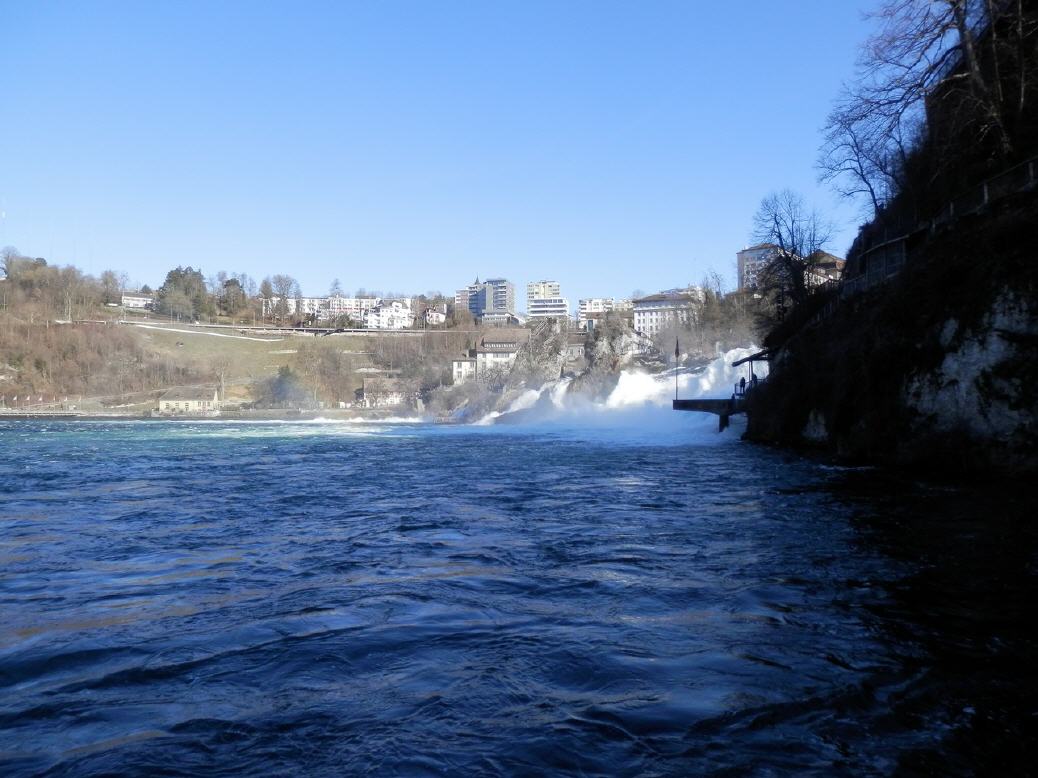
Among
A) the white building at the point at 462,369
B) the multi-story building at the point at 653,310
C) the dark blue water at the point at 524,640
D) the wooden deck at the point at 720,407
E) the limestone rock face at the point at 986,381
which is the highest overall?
the multi-story building at the point at 653,310

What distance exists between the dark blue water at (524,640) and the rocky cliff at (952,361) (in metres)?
4.38

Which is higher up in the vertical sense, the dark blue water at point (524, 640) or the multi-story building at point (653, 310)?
the multi-story building at point (653, 310)

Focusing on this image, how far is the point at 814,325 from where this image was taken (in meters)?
35.5

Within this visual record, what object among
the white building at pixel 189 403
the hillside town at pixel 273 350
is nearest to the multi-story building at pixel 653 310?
the hillside town at pixel 273 350

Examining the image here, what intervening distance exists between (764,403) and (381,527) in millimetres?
27358

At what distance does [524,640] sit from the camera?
21.6ft

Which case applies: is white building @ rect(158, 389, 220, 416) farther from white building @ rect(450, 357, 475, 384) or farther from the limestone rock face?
the limestone rock face

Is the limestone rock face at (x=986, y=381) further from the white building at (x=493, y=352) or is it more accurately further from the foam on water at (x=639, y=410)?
the white building at (x=493, y=352)

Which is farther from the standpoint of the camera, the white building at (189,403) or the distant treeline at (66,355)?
the distant treeline at (66,355)

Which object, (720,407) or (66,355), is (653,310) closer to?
(66,355)

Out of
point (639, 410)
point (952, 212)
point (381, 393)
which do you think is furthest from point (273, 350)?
point (952, 212)

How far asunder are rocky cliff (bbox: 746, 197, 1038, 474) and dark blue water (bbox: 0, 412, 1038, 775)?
4.38 m

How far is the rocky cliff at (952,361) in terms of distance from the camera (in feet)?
57.7

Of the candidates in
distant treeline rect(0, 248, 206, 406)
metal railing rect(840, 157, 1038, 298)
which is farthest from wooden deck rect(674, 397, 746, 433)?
distant treeline rect(0, 248, 206, 406)
